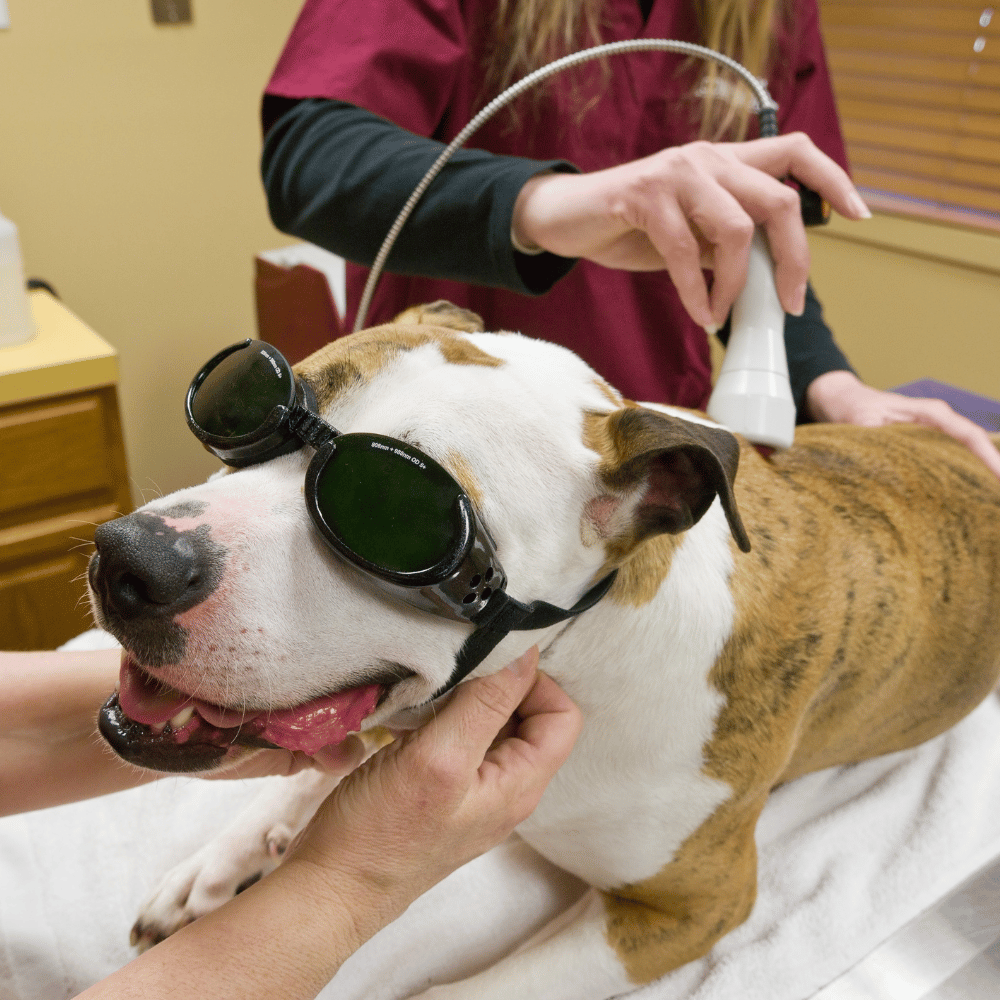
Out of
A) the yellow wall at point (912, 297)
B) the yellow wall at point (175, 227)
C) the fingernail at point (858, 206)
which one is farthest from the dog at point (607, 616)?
the yellow wall at point (175, 227)

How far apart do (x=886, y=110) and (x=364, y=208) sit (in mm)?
2202

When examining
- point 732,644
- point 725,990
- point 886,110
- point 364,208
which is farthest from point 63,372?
point 886,110

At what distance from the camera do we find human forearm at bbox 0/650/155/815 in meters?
0.94

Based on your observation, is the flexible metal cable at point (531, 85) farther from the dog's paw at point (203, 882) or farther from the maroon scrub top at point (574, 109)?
the dog's paw at point (203, 882)

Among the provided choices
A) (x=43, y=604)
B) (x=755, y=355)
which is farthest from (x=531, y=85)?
(x=43, y=604)

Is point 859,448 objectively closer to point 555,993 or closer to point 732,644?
point 732,644

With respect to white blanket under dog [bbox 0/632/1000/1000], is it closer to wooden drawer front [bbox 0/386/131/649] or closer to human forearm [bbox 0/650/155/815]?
human forearm [bbox 0/650/155/815]

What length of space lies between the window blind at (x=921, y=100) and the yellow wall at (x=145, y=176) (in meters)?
1.72

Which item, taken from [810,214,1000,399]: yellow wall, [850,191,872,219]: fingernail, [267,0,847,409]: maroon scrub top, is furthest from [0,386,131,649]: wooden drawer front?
[810,214,1000,399]: yellow wall

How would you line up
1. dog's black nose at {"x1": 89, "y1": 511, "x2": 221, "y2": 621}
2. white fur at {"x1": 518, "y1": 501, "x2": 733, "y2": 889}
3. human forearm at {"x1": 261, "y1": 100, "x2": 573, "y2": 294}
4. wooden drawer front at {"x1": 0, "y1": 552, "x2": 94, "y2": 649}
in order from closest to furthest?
dog's black nose at {"x1": 89, "y1": 511, "x2": 221, "y2": 621}, white fur at {"x1": 518, "y1": 501, "x2": 733, "y2": 889}, human forearm at {"x1": 261, "y1": 100, "x2": 573, "y2": 294}, wooden drawer front at {"x1": 0, "y1": 552, "x2": 94, "y2": 649}

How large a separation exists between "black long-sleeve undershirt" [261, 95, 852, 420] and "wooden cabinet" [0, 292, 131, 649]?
73 centimetres

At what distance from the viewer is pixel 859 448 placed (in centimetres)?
112

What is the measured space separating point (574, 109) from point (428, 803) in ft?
3.56

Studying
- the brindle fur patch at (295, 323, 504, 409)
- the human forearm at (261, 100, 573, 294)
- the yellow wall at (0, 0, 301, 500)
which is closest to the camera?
the brindle fur patch at (295, 323, 504, 409)
